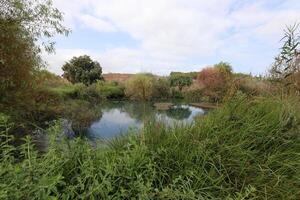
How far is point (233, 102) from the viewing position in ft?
11.1

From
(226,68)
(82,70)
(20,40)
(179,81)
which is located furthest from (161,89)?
(20,40)

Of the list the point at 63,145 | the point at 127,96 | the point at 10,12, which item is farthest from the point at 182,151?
the point at 127,96

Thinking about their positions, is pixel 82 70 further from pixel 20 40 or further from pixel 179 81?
pixel 20 40

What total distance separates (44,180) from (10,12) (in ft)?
22.2

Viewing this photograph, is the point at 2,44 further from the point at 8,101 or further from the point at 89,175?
the point at 89,175

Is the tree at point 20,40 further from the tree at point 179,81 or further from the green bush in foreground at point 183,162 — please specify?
the tree at point 179,81

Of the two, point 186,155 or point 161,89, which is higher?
point 186,155

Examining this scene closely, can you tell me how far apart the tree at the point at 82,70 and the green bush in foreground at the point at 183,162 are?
101 ft

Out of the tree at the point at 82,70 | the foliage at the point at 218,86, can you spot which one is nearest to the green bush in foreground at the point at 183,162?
the foliage at the point at 218,86

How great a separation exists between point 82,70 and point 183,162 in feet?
107

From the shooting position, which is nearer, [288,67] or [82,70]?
[288,67]

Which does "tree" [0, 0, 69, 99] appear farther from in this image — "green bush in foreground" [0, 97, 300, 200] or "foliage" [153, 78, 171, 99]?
"foliage" [153, 78, 171, 99]

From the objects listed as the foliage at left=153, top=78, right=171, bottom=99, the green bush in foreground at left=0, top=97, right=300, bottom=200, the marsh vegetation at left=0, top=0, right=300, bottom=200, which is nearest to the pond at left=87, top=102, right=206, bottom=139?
the marsh vegetation at left=0, top=0, right=300, bottom=200

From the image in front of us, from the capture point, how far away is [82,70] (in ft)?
112
